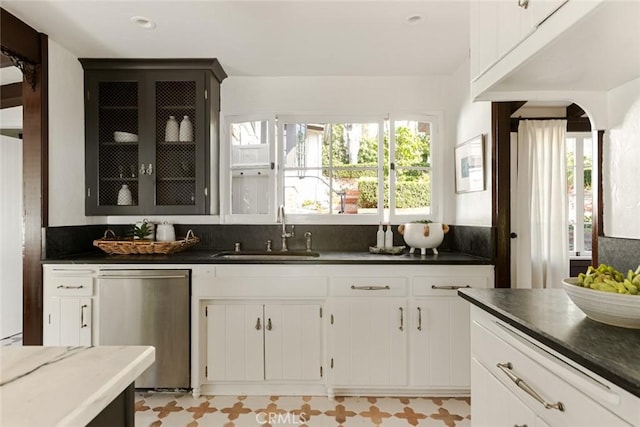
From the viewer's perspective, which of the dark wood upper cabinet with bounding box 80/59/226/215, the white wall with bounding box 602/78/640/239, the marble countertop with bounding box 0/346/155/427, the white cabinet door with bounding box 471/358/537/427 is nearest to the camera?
the marble countertop with bounding box 0/346/155/427

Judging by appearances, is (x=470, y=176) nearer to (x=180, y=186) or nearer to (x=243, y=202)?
(x=243, y=202)

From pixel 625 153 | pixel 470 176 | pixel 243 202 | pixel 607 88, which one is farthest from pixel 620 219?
pixel 243 202

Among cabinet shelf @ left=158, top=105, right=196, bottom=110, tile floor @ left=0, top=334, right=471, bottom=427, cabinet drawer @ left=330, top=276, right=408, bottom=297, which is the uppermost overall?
cabinet shelf @ left=158, top=105, right=196, bottom=110

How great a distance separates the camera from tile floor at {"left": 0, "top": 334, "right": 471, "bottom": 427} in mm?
2135

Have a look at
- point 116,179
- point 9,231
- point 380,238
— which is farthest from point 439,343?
point 9,231

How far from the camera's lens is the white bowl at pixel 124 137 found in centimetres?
282

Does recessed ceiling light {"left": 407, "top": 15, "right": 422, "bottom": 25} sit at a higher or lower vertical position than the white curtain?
higher

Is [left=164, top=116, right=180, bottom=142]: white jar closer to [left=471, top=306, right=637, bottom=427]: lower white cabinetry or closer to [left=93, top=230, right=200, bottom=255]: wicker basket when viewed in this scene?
[left=93, top=230, right=200, bottom=255]: wicker basket

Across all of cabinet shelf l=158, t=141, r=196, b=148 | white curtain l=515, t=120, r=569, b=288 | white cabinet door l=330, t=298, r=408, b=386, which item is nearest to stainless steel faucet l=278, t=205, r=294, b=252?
white cabinet door l=330, t=298, r=408, b=386

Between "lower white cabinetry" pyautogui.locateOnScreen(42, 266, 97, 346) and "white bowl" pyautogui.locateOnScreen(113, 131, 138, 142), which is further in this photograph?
"white bowl" pyautogui.locateOnScreen(113, 131, 138, 142)

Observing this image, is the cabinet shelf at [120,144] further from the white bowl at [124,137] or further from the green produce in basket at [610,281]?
the green produce in basket at [610,281]

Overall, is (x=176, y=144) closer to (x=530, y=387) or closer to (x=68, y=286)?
(x=68, y=286)

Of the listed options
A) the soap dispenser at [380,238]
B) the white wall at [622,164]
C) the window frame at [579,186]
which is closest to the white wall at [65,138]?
the soap dispenser at [380,238]

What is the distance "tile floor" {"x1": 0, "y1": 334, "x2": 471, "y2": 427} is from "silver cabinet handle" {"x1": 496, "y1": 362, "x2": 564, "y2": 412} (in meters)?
1.28
